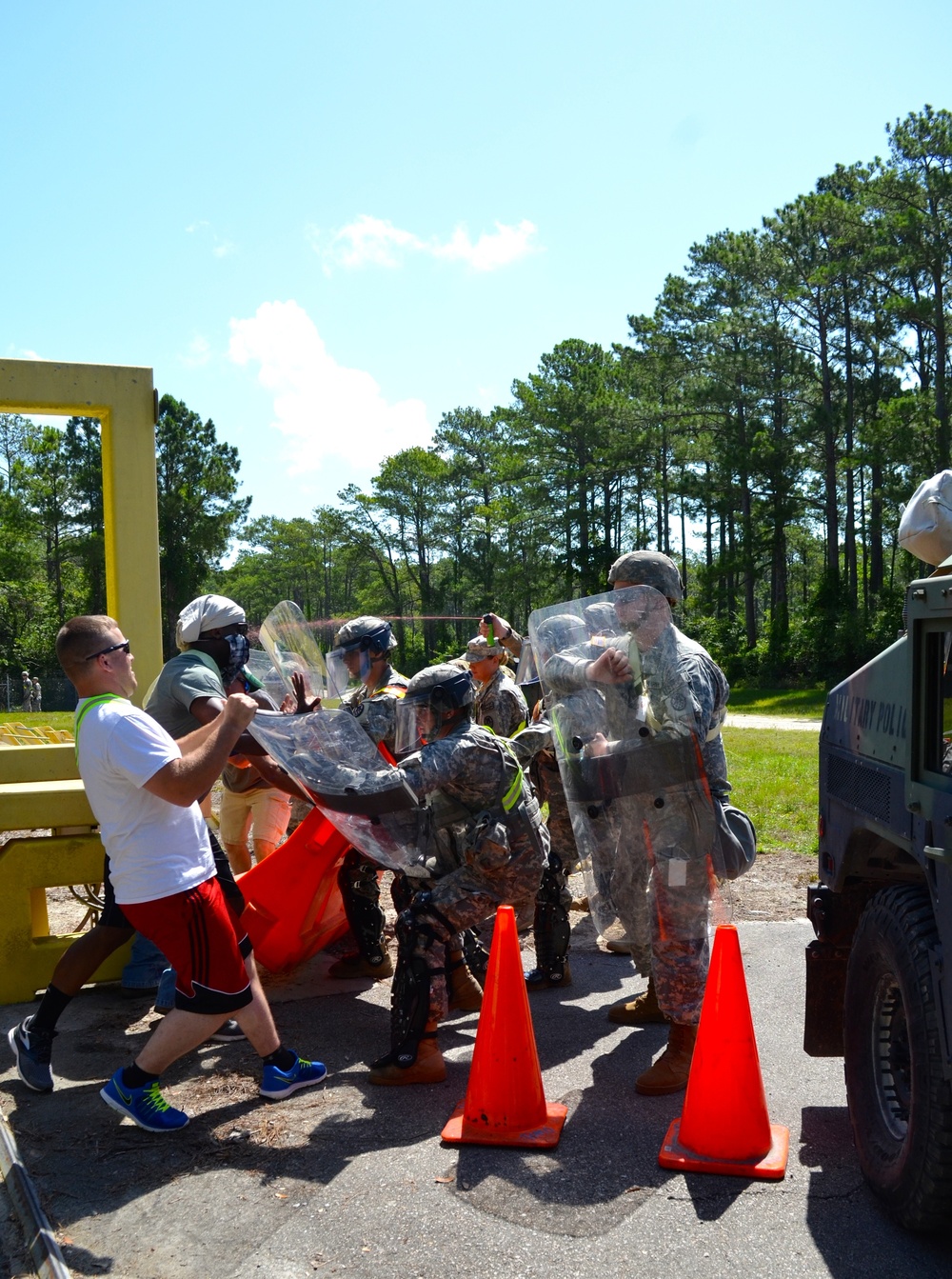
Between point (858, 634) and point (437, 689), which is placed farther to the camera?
point (858, 634)

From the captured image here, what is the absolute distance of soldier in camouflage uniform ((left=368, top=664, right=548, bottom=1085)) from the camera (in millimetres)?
4418

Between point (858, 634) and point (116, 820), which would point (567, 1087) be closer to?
point (116, 820)

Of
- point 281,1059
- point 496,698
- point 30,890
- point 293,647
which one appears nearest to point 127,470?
point 293,647

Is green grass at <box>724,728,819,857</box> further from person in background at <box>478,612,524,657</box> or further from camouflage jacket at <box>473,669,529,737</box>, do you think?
camouflage jacket at <box>473,669,529,737</box>

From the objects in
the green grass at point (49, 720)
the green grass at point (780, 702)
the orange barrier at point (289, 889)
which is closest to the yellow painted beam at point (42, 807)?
the orange barrier at point (289, 889)

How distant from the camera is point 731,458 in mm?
43531

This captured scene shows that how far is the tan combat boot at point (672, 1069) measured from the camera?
4238 millimetres

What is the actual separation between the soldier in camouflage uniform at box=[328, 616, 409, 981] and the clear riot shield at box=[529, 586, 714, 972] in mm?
1476

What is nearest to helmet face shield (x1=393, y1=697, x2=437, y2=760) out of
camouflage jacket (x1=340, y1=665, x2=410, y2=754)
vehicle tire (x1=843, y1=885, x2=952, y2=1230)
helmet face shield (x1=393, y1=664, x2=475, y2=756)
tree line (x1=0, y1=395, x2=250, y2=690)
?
helmet face shield (x1=393, y1=664, x2=475, y2=756)

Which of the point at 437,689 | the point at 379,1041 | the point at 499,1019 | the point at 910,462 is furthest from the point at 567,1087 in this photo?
the point at 910,462

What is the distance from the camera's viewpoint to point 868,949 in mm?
3363

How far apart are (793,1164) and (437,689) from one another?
218 cm

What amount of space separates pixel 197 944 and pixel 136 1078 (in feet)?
1.94

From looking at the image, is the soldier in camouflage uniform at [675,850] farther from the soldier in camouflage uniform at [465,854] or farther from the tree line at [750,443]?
the tree line at [750,443]
